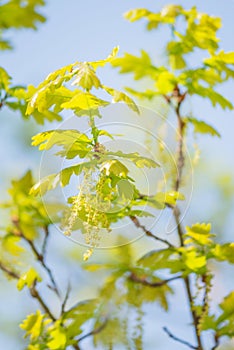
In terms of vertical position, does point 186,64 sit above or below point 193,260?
above

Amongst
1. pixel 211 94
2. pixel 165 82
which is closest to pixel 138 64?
pixel 165 82

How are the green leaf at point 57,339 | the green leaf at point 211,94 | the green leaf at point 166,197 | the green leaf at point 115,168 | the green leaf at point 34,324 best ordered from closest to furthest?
the green leaf at point 115,168 < the green leaf at point 166,197 < the green leaf at point 57,339 < the green leaf at point 34,324 < the green leaf at point 211,94

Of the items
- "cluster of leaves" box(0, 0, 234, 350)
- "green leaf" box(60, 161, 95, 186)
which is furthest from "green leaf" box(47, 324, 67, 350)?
"green leaf" box(60, 161, 95, 186)

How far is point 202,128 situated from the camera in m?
1.91

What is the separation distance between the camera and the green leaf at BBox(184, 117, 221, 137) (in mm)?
1902

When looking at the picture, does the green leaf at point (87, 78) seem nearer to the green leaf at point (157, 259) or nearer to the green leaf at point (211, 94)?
the green leaf at point (157, 259)

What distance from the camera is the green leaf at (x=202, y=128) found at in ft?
6.24

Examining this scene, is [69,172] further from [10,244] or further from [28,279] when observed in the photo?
[10,244]

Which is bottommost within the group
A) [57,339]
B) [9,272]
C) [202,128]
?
[57,339]

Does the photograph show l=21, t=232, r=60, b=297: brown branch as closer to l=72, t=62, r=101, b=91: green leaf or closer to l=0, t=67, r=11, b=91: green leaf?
l=0, t=67, r=11, b=91: green leaf

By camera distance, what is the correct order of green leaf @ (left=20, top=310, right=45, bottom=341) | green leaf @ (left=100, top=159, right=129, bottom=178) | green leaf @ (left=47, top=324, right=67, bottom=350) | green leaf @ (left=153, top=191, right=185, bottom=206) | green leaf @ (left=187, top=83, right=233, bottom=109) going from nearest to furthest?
1. green leaf @ (left=100, top=159, right=129, bottom=178)
2. green leaf @ (left=153, top=191, right=185, bottom=206)
3. green leaf @ (left=47, top=324, right=67, bottom=350)
4. green leaf @ (left=20, top=310, right=45, bottom=341)
5. green leaf @ (left=187, top=83, right=233, bottom=109)

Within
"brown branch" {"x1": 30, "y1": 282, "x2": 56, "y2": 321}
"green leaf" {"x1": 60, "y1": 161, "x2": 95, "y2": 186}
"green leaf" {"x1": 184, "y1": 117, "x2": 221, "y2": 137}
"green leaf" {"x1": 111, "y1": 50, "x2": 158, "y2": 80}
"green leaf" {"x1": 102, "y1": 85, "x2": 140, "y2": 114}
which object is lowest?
"brown branch" {"x1": 30, "y1": 282, "x2": 56, "y2": 321}

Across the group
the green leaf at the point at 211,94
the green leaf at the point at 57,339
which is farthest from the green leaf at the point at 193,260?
the green leaf at the point at 211,94

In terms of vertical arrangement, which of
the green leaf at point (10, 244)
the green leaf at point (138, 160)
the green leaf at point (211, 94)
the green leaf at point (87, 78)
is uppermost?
the green leaf at point (211, 94)
